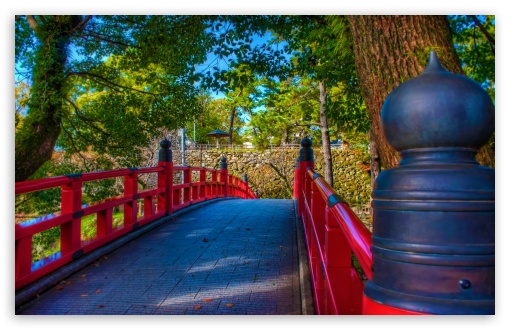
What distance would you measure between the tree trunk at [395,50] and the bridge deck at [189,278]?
1.39 metres

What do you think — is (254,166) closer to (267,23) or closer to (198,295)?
(267,23)

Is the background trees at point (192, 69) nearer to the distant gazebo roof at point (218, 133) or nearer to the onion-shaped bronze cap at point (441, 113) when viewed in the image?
the distant gazebo roof at point (218, 133)

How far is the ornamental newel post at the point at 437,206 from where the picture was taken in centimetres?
78

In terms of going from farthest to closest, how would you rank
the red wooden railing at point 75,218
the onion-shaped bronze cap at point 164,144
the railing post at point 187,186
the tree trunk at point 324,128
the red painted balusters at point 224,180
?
the red painted balusters at point 224,180, the railing post at point 187,186, the tree trunk at point 324,128, the onion-shaped bronze cap at point 164,144, the red wooden railing at point 75,218

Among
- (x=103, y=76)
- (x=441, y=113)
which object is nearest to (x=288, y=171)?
(x=103, y=76)

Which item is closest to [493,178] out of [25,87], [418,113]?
[418,113]

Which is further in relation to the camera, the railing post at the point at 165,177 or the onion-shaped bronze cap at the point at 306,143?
the railing post at the point at 165,177

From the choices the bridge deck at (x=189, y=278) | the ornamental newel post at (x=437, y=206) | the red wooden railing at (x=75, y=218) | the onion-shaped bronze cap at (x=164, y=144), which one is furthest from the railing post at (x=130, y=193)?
the ornamental newel post at (x=437, y=206)

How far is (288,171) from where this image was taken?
18.2m

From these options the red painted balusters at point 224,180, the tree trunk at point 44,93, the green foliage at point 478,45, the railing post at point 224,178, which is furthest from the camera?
the railing post at point 224,178

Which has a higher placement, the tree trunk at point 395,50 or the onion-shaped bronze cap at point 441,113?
the tree trunk at point 395,50

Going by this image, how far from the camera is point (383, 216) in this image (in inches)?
34.1

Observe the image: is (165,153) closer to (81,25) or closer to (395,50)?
(81,25)

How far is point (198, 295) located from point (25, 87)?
3.19 metres
